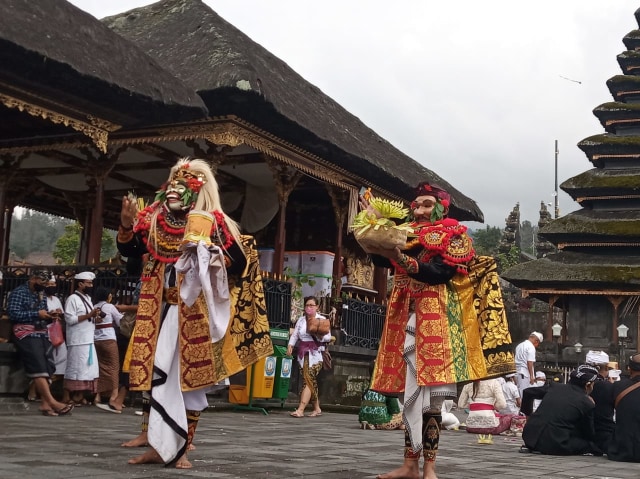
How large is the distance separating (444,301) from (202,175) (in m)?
2.01

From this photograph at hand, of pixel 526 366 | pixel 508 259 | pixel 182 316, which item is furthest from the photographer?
pixel 508 259

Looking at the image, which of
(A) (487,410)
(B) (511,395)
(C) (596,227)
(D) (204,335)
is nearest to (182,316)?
(D) (204,335)

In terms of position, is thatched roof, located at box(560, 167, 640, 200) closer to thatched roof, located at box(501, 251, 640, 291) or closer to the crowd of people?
thatched roof, located at box(501, 251, 640, 291)

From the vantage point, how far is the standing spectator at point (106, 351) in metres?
11.2

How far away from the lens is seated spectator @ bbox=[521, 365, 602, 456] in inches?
353

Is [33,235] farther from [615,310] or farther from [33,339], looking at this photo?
[33,339]

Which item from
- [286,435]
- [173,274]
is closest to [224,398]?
[286,435]

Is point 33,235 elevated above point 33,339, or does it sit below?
above

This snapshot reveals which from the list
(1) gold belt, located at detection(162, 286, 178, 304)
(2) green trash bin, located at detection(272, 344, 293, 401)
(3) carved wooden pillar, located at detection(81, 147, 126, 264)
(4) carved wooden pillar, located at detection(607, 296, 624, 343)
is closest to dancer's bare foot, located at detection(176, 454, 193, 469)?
(1) gold belt, located at detection(162, 286, 178, 304)

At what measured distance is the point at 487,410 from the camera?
1148 centimetres

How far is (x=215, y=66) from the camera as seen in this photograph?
1342 cm

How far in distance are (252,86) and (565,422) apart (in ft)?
22.2

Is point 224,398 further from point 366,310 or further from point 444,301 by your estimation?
point 444,301

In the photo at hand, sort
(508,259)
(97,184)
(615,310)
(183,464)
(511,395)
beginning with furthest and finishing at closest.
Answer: (508,259)
(615,310)
(97,184)
(511,395)
(183,464)
